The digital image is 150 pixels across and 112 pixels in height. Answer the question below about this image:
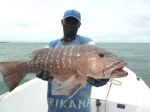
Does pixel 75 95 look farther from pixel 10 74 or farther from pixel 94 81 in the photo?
pixel 10 74

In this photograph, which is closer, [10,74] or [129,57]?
[10,74]

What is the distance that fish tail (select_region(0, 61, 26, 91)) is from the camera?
3367mm

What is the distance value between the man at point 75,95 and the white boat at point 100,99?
5.81ft

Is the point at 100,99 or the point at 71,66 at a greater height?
the point at 71,66

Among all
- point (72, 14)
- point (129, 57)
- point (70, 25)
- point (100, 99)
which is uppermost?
point (72, 14)

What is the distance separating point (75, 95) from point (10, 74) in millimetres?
853

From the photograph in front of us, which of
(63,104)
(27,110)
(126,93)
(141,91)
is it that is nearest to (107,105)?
(126,93)

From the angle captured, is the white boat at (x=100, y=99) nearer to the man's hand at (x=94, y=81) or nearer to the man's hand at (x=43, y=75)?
Result: the man's hand at (x=43, y=75)

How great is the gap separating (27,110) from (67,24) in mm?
2517

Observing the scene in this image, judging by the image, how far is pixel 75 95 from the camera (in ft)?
12.3

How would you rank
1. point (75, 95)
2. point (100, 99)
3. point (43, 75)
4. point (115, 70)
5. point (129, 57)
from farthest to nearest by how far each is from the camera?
point (129, 57) < point (100, 99) < point (75, 95) < point (43, 75) < point (115, 70)

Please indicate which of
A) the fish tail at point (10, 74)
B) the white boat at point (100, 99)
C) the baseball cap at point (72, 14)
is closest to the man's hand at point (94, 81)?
the fish tail at point (10, 74)

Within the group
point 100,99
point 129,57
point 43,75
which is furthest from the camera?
point 129,57

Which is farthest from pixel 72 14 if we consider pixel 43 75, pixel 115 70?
pixel 115 70
